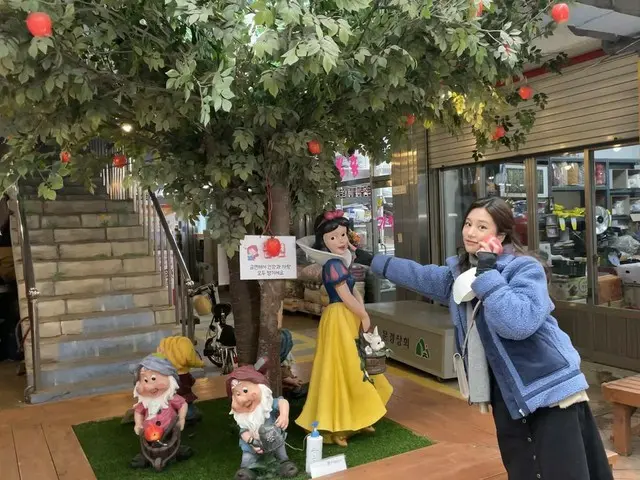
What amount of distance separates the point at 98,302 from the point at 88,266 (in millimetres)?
556

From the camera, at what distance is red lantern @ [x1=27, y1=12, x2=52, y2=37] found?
5.75 ft

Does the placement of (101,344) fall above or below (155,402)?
below

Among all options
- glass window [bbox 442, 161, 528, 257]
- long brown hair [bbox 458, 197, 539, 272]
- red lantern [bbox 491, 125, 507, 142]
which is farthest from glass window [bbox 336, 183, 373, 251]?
long brown hair [bbox 458, 197, 539, 272]

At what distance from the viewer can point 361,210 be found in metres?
8.66

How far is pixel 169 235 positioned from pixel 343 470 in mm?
3413

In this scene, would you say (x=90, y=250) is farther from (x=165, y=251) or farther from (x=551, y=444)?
(x=551, y=444)

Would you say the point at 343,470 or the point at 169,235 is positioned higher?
the point at 169,235

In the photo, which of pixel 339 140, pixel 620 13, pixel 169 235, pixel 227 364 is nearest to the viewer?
pixel 339 140

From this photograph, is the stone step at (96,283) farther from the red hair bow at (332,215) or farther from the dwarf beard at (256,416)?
the dwarf beard at (256,416)

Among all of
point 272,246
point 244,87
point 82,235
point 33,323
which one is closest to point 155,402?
point 272,246

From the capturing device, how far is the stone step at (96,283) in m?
5.54

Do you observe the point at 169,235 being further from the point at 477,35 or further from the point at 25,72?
the point at 477,35

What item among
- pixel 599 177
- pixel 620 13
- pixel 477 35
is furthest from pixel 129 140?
pixel 599 177

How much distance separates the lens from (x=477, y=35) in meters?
2.24
